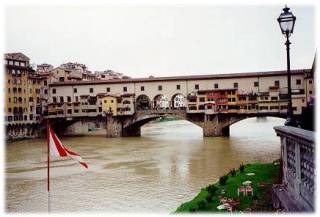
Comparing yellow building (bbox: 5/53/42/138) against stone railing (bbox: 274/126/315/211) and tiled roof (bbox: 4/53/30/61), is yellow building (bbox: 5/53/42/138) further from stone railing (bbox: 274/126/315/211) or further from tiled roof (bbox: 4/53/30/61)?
stone railing (bbox: 274/126/315/211)

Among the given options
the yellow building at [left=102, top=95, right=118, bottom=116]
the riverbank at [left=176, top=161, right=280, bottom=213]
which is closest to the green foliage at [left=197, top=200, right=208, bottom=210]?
the riverbank at [left=176, top=161, right=280, bottom=213]

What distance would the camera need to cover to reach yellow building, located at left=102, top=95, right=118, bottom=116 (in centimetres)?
4328

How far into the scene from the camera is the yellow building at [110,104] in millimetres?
43281

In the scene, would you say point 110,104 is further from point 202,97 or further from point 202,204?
point 202,204

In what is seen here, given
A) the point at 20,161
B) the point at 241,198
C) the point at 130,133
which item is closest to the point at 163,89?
the point at 130,133

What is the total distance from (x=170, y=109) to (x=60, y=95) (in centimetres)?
1392

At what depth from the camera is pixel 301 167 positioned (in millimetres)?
5180

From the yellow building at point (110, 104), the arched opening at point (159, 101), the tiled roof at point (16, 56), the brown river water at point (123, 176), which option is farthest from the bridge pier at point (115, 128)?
the tiled roof at point (16, 56)

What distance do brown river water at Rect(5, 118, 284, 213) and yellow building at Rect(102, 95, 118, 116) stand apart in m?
12.7

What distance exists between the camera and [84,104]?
A: 4525 centimetres

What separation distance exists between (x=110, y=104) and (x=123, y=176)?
25629 millimetres

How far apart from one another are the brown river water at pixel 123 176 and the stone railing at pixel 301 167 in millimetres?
6330

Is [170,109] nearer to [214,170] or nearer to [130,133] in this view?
[130,133]

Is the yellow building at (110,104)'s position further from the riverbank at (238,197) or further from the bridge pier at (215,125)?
the riverbank at (238,197)
